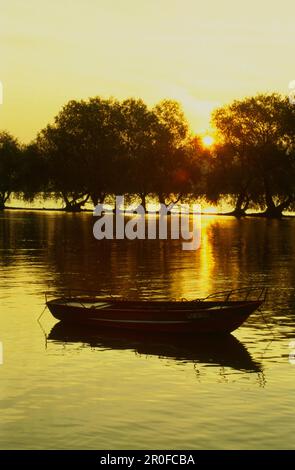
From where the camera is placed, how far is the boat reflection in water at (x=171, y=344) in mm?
33781

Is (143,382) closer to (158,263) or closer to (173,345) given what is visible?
(173,345)

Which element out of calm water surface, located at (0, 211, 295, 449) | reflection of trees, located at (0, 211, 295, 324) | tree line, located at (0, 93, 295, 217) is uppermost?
tree line, located at (0, 93, 295, 217)

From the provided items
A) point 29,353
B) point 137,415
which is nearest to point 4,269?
point 29,353

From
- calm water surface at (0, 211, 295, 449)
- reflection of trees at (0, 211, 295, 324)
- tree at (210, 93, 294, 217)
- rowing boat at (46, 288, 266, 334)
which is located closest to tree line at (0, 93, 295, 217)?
tree at (210, 93, 294, 217)

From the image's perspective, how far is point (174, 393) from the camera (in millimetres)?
27859

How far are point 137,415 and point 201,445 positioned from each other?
3.09m

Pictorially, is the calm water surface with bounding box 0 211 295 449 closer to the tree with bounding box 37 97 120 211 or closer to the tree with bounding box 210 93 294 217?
the tree with bounding box 210 93 294 217

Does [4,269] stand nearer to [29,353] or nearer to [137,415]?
[29,353]

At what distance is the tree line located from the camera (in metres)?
172

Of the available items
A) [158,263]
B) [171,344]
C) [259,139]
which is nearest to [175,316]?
[171,344]

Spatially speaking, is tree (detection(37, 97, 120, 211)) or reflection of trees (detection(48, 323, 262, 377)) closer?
Result: reflection of trees (detection(48, 323, 262, 377))

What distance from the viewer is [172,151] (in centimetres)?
19112

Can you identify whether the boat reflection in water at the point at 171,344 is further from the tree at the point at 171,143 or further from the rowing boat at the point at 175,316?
the tree at the point at 171,143

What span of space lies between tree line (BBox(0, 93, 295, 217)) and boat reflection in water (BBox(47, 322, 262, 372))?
13462 centimetres
